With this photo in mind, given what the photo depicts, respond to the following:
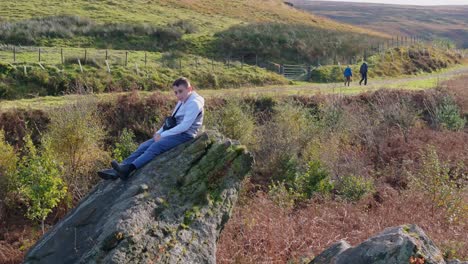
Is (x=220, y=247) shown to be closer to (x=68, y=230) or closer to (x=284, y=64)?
(x=68, y=230)

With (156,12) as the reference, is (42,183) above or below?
below

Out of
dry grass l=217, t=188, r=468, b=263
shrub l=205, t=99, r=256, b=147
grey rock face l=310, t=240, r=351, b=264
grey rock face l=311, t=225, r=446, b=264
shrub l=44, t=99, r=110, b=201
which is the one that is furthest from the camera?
shrub l=205, t=99, r=256, b=147

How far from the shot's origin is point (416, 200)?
55.6 feet

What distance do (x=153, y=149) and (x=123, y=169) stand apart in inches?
31.0

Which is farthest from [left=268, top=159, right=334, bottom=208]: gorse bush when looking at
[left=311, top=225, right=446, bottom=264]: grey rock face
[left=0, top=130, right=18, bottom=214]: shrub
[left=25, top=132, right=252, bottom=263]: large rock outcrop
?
[left=311, top=225, right=446, bottom=264]: grey rock face

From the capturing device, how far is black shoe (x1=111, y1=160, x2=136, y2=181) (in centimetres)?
1063

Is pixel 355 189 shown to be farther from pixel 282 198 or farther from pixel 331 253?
pixel 331 253

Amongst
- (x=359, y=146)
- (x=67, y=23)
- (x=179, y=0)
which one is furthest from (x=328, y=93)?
(x=179, y=0)

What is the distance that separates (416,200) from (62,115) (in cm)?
1505

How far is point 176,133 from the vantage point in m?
11.0

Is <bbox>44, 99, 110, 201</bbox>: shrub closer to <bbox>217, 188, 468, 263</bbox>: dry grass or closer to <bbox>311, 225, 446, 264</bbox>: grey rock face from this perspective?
<bbox>217, 188, 468, 263</bbox>: dry grass

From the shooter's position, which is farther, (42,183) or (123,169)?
(42,183)

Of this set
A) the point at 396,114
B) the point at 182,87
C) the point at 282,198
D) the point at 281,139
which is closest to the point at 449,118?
the point at 396,114

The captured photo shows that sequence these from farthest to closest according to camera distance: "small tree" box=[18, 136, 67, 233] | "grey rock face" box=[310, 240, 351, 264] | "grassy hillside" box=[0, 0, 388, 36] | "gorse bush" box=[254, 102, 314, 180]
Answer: "grassy hillside" box=[0, 0, 388, 36], "gorse bush" box=[254, 102, 314, 180], "small tree" box=[18, 136, 67, 233], "grey rock face" box=[310, 240, 351, 264]
